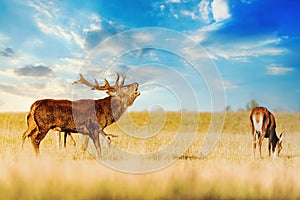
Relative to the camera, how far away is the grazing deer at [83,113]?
10.5 m

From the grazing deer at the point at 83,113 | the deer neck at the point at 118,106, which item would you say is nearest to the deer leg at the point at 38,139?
the grazing deer at the point at 83,113

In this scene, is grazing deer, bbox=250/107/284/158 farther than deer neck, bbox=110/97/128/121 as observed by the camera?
Yes

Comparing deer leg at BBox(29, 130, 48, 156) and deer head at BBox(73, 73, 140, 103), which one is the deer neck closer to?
deer head at BBox(73, 73, 140, 103)

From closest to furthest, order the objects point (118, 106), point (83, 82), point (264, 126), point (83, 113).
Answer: point (83, 113)
point (118, 106)
point (83, 82)
point (264, 126)

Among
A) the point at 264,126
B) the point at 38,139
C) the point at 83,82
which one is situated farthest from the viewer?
the point at 264,126

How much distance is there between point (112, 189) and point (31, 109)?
435 cm

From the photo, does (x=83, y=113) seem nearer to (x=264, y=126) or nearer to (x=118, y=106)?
(x=118, y=106)

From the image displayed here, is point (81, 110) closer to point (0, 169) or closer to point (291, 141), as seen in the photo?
point (0, 169)

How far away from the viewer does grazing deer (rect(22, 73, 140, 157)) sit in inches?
415

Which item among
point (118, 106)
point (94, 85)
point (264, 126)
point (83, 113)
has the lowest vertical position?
point (264, 126)

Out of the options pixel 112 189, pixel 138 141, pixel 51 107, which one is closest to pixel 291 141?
pixel 138 141

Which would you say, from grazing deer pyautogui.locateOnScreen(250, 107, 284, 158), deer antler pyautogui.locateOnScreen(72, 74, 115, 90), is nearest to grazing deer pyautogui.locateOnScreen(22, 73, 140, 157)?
deer antler pyautogui.locateOnScreen(72, 74, 115, 90)

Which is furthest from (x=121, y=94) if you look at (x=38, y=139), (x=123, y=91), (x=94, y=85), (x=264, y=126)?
(x=264, y=126)

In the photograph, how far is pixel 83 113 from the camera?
35.8 feet
